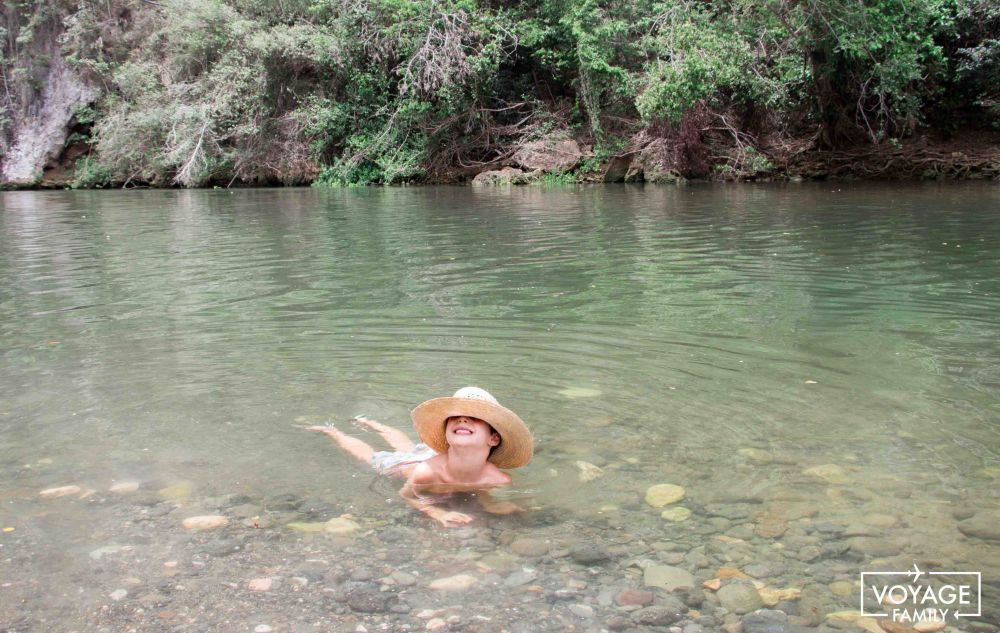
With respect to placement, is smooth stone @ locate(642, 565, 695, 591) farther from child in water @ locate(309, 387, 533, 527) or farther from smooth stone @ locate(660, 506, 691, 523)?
child in water @ locate(309, 387, 533, 527)

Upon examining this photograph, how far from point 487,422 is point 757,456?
4.53 feet

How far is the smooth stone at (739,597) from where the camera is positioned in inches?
114

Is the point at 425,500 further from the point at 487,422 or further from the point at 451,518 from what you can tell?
the point at 487,422

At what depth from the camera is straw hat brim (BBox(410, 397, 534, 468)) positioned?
3.68 metres

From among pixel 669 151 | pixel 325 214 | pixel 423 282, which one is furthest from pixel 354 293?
pixel 669 151

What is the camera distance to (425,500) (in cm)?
386

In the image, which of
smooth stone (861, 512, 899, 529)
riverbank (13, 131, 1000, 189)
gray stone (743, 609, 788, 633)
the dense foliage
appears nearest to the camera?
gray stone (743, 609, 788, 633)

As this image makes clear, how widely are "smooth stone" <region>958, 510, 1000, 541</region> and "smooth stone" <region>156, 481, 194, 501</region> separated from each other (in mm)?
3276

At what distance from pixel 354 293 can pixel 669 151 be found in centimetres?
1924

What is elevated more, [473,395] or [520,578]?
[473,395]

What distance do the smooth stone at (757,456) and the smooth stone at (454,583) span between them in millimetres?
1665

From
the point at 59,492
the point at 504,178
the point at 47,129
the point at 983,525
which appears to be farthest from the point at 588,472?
the point at 47,129

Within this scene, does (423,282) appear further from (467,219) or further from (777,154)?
(777,154)

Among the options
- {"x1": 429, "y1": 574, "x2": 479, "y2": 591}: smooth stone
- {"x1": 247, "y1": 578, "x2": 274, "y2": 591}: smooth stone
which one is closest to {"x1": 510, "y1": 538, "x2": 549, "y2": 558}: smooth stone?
{"x1": 429, "y1": 574, "x2": 479, "y2": 591}: smooth stone
